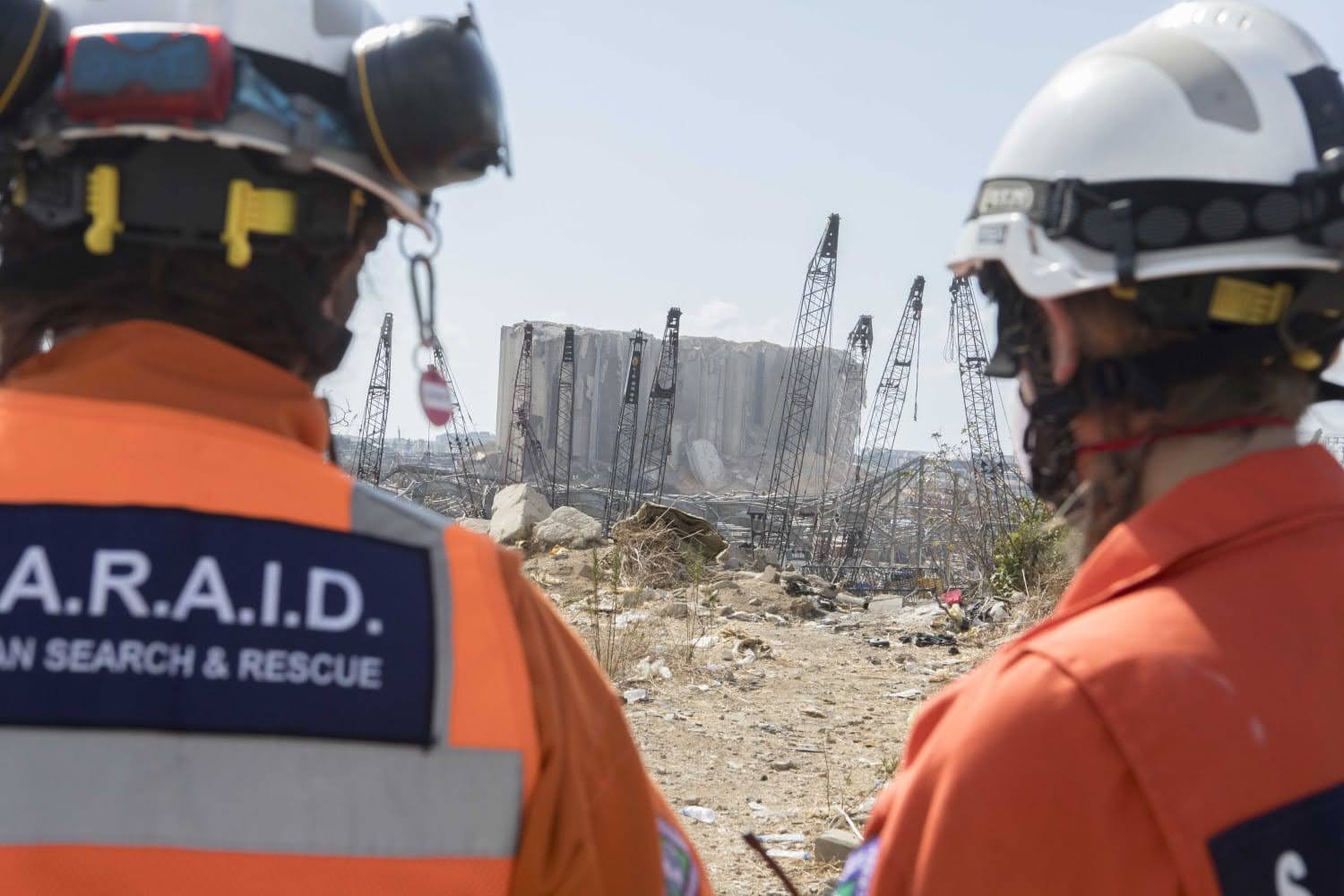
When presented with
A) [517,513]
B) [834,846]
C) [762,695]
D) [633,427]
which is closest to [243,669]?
[834,846]

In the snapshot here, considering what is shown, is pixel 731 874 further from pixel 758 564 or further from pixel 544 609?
pixel 758 564

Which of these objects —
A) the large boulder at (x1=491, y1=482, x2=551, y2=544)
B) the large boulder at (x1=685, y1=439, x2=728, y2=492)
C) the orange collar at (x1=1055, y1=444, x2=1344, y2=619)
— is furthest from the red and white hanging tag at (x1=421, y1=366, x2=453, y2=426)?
the large boulder at (x1=685, y1=439, x2=728, y2=492)

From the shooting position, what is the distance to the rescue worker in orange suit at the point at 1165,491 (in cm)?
125

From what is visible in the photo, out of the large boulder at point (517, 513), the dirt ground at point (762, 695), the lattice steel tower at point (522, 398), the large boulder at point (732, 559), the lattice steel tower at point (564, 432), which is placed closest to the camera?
the dirt ground at point (762, 695)

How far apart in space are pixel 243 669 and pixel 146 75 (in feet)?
2.52

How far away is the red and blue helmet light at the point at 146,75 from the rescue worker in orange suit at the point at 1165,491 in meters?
1.15

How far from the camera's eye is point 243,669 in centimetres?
119

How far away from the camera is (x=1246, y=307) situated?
158 centimetres

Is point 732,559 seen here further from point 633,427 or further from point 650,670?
point 633,427

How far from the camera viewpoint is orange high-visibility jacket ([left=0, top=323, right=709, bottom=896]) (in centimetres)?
115

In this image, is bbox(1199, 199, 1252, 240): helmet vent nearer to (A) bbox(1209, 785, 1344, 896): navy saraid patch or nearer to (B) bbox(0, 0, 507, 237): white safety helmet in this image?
(A) bbox(1209, 785, 1344, 896): navy saraid patch

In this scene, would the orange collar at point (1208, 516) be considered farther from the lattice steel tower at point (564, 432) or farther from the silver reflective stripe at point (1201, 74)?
the lattice steel tower at point (564, 432)

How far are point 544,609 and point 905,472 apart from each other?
37.3m

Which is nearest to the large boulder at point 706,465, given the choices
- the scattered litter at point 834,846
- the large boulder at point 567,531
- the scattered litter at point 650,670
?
the large boulder at point 567,531
